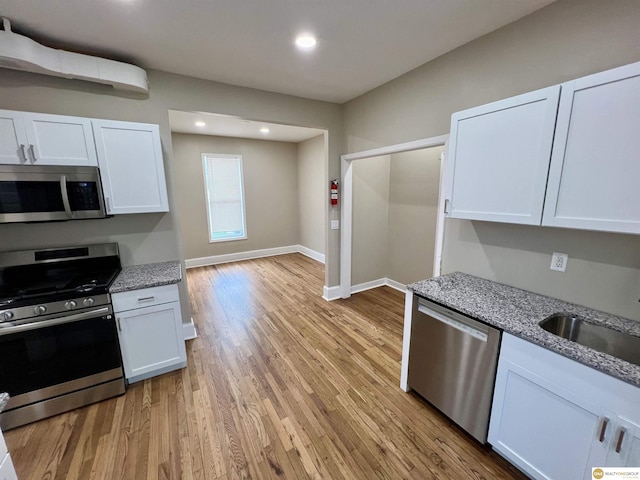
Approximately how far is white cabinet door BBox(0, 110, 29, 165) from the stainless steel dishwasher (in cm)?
311

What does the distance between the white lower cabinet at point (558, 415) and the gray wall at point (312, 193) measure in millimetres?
4541

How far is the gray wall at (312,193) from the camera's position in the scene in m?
5.71

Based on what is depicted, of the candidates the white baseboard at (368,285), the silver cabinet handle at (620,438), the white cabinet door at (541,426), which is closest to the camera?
the silver cabinet handle at (620,438)

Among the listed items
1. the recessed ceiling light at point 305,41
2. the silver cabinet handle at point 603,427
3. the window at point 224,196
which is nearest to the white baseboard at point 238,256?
the window at point 224,196

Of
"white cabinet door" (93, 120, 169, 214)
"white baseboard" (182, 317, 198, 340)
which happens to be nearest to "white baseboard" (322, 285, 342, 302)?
"white baseboard" (182, 317, 198, 340)

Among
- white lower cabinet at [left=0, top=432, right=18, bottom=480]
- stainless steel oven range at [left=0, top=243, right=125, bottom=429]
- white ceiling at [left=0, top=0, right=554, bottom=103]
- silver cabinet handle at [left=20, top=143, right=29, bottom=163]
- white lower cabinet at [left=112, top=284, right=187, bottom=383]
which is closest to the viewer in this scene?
white lower cabinet at [left=0, top=432, right=18, bottom=480]

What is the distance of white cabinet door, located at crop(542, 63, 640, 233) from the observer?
1.26 m

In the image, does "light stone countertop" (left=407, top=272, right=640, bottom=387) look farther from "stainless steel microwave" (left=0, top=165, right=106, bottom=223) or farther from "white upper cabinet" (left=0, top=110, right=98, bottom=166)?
"white upper cabinet" (left=0, top=110, right=98, bottom=166)

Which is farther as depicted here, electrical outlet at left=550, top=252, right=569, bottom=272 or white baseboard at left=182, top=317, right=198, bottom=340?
white baseboard at left=182, top=317, right=198, bottom=340

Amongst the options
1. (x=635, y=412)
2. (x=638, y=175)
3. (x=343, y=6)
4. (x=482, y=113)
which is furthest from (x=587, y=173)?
(x=343, y=6)

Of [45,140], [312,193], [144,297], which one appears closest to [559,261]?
[144,297]

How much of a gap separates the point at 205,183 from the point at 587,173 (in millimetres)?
5778

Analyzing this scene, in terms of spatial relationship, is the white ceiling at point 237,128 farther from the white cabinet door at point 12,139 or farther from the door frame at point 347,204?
the white cabinet door at point 12,139

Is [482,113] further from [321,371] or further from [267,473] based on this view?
[267,473]
